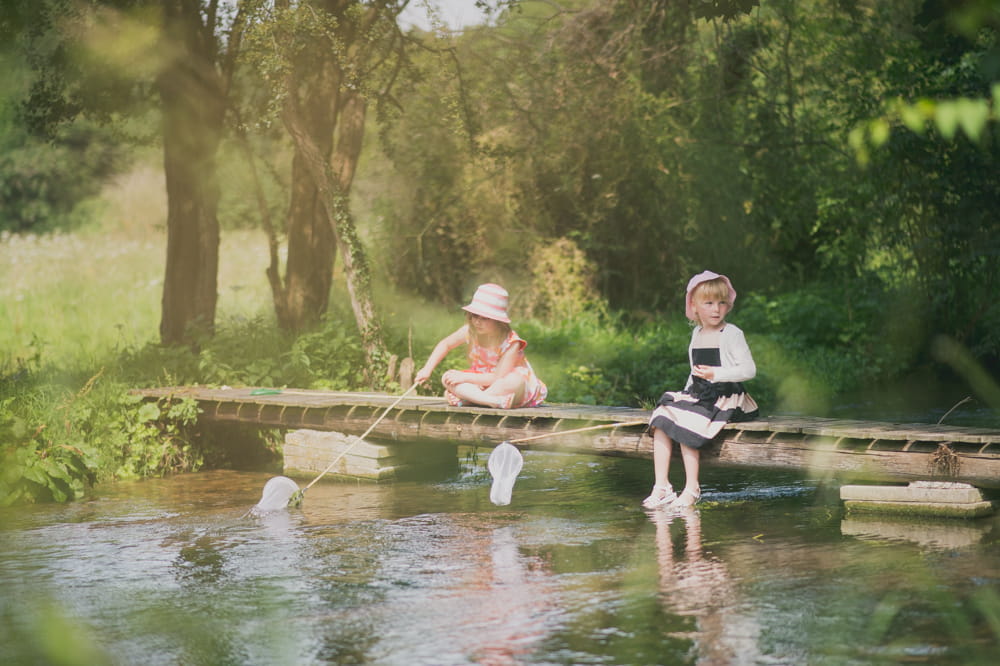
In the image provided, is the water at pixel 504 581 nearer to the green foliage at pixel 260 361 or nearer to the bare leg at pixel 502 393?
the bare leg at pixel 502 393

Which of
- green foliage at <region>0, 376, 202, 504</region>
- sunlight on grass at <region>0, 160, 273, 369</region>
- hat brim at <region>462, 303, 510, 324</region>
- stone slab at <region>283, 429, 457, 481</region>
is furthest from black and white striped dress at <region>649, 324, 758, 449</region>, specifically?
sunlight on grass at <region>0, 160, 273, 369</region>

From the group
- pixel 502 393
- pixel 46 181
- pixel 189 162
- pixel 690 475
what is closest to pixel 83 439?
pixel 502 393

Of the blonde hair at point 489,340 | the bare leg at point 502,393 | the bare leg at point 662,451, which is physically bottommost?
the bare leg at point 662,451

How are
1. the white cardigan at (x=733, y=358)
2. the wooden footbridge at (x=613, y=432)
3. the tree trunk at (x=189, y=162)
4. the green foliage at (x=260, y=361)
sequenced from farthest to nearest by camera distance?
the tree trunk at (x=189, y=162) < the green foliage at (x=260, y=361) < the white cardigan at (x=733, y=358) < the wooden footbridge at (x=613, y=432)

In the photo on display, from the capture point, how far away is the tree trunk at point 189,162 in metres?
13.3

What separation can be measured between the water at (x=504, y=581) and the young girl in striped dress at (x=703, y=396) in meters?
0.32

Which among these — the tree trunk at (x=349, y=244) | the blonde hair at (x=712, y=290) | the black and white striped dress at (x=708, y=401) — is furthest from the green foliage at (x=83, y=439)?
the blonde hair at (x=712, y=290)

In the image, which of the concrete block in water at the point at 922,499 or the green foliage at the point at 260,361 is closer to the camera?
the concrete block in water at the point at 922,499

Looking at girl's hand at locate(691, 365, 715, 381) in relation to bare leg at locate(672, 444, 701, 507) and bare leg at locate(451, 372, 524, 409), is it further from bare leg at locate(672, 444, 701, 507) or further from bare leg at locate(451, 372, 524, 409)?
bare leg at locate(451, 372, 524, 409)

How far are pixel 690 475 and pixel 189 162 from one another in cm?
761

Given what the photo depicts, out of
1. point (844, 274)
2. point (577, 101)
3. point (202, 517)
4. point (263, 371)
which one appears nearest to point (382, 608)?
point (202, 517)

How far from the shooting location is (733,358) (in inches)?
314

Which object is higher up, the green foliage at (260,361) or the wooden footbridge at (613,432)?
the green foliage at (260,361)

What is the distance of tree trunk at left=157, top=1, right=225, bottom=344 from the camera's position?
1328 centimetres
